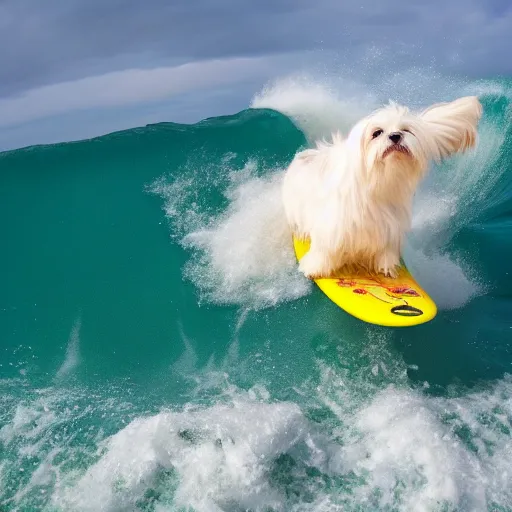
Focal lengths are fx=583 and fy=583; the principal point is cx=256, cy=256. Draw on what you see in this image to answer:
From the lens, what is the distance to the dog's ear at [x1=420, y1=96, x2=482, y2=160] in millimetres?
4887

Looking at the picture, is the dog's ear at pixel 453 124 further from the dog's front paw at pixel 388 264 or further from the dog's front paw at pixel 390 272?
the dog's front paw at pixel 390 272

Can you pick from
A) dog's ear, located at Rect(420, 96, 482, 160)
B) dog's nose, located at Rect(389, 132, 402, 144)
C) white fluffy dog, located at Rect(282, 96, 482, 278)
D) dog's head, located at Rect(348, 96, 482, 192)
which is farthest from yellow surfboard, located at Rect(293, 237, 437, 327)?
dog's nose, located at Rect(389, 132, 402, 144)

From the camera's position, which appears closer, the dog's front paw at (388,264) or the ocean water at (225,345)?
the ocean water at (225,345)

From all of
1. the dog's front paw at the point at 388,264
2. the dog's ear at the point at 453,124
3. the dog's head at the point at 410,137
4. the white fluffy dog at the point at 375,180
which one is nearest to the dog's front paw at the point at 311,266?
the white fluffy dog at the point at 375,180

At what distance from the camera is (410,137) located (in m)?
4.56

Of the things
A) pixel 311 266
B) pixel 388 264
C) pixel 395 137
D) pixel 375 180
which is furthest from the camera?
pixel 311 266

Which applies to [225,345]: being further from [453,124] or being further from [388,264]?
[453,124]

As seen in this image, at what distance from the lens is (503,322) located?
18.2ft

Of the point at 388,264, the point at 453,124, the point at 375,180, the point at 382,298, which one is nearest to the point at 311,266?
the point at 388,264

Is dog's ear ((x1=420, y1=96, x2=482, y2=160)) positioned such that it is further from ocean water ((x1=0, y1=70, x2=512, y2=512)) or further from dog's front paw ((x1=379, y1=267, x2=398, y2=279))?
ocean water ((x1=0, y1=70, x2=512, y2=512))

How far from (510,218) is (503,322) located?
10.3 feet

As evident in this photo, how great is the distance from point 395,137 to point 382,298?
1.41 m

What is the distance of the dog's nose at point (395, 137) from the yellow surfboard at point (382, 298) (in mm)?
1373

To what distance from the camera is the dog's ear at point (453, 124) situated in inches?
192
